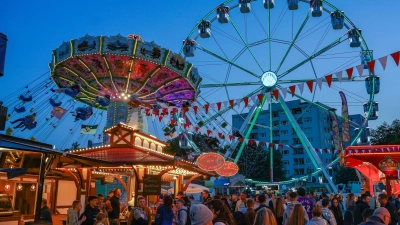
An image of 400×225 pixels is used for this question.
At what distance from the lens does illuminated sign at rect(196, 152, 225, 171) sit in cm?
1691

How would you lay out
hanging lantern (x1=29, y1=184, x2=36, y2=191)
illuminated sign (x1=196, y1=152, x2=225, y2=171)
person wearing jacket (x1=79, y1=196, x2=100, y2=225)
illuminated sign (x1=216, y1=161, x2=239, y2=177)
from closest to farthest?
person wearing jacket (x1=79, y1=196, x2=100, y2=225)
hanging lantern (x1=29, y1=184, x2=36, y2=191)
illuminated sign (x1=196, y1=152, x2=225, y2=171)
illuminated sign (x1=216, y1=161, x2=239, y2=177)

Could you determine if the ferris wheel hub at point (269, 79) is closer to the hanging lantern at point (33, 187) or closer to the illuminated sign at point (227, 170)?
the illuminated sign at point (227, 170)

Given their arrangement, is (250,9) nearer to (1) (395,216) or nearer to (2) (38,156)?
(2) (38,156)

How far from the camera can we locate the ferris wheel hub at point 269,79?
96.8 feet

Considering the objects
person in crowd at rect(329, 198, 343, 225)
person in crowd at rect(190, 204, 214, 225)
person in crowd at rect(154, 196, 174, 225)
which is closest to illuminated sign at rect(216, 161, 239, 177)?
person in crowd at rect(329, 198, 343, 225)

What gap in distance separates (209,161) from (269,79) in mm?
14107

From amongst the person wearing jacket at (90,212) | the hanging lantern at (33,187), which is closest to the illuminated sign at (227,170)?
the hanging lantern at (33,187)


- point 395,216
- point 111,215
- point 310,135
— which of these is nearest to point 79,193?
point 111,215

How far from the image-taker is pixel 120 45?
1908 cm

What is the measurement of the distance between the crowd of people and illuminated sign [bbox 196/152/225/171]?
213 inches

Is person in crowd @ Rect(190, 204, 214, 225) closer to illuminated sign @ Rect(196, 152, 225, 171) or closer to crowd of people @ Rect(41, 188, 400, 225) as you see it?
crowd of people @ Rect(41, 188, 400, 225)

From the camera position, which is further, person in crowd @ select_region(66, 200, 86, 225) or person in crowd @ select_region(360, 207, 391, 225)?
person in crowd @ select_region(66, 200, 86, 225)

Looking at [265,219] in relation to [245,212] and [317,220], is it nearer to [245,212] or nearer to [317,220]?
[317,220]

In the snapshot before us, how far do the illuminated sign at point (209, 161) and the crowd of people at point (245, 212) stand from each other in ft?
17.7
